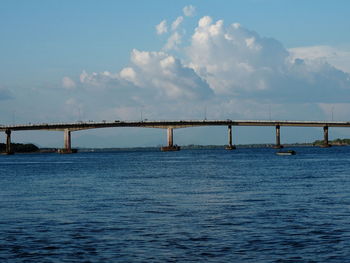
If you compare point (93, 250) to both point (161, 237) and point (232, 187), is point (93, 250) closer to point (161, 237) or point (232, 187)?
point (161, 237)

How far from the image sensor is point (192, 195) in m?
51.9

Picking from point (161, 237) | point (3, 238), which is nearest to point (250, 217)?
point (161, 237)

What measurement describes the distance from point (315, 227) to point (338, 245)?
492cm

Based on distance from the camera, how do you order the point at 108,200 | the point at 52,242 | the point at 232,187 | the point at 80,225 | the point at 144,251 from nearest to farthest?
the point at 144,251 < the point at 52,242 < the point at 80,225 < the point at 108,200 < the point at 232,187

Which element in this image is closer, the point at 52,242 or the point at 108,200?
the point at 52,242

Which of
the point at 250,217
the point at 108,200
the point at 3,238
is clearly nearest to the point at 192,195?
the point at 108,200

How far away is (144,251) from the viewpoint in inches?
1023

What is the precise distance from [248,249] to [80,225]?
37.4 ft

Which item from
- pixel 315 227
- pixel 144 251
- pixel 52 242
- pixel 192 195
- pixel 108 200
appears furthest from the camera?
pixel 192 195

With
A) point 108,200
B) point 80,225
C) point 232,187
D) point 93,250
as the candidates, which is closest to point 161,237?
point 93,250

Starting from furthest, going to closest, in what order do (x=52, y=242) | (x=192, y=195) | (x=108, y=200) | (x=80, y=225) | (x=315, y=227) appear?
1. (x=192, y=195)
2. (x=108, y=200)
3. (x=80, y=225)
4. (x=315, y=227)
5. (x=52, y=242)

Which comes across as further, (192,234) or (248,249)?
(192,234)

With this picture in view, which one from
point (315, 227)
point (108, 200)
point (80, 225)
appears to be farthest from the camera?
point (108, 200)

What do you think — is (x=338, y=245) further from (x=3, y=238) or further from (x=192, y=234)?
(x=3, y=238)
